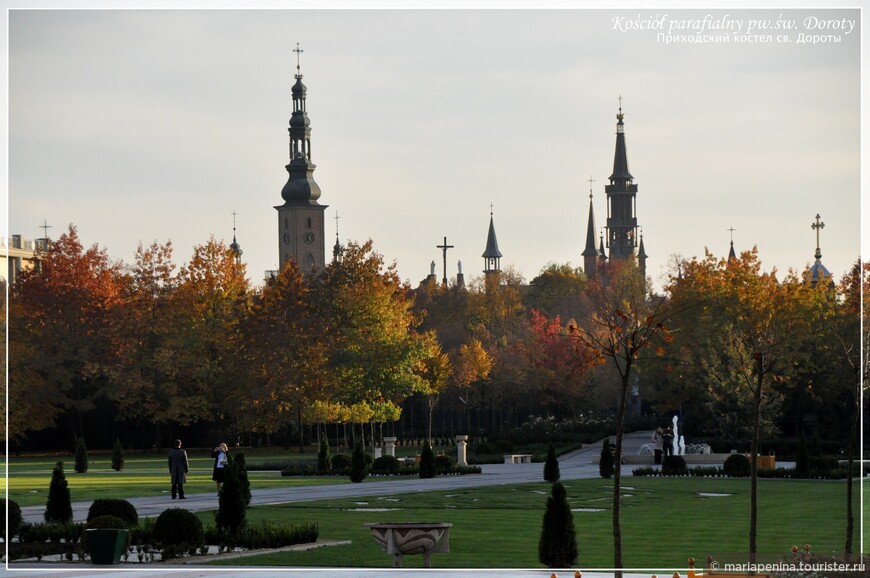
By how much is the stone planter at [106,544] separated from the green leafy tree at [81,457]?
18.6 meters

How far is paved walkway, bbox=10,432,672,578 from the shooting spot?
59.2 ft

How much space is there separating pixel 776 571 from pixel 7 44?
40.9 ft

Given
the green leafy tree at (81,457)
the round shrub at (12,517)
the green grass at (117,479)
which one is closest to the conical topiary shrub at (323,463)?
the green grass at (117,479)

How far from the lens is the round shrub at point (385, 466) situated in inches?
1796

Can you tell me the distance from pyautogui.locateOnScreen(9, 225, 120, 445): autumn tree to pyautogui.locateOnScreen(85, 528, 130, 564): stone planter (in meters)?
13.1

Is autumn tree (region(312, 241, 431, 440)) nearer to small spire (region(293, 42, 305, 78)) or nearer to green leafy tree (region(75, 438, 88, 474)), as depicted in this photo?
green leafy tree (region(75, 438, 88, 474))

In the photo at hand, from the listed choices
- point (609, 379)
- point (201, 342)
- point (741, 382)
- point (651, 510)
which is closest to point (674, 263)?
point (741, 382)

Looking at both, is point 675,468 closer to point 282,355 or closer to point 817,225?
point 282,355

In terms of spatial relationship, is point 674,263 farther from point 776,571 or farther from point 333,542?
point 776,571

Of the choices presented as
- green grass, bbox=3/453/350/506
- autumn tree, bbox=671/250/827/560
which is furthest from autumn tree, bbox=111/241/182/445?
autumn tree, bbox=671/250/827/560

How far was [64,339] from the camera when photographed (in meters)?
38.2

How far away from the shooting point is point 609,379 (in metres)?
77.9

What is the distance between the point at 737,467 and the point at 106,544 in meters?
28.3

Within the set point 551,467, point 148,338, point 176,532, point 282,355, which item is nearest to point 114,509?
point 176,532
